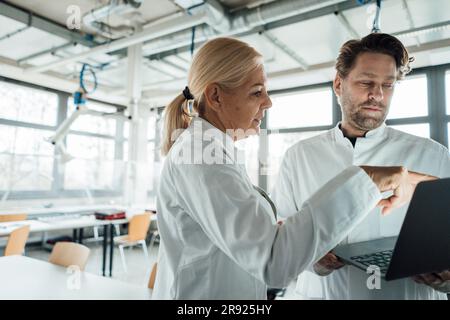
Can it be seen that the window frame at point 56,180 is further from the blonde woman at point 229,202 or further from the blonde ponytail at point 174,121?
the blonde woman at point 229,202

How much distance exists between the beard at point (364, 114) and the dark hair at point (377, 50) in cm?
12

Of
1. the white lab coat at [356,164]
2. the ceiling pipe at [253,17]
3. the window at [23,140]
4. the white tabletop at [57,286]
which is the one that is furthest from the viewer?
the window at [23,140]

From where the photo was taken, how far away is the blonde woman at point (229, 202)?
60cm

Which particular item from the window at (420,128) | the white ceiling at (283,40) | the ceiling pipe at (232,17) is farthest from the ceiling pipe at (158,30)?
the window at (420,128)

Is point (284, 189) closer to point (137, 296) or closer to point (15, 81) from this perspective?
point (137, 296)

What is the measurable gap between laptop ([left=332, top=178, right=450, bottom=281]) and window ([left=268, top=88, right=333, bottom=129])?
4610 millimetres

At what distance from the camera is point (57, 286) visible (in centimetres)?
168

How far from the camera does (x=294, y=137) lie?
5449mm

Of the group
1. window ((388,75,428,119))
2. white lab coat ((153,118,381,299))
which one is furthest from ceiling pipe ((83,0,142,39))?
window ((388,75,428,119))

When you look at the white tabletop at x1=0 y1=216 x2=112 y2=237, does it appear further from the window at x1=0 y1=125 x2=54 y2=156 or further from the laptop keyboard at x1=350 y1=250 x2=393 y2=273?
the laptop keyboard at x1=350 y1=250 x2=393 y2=273

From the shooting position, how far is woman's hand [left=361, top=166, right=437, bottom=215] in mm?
654

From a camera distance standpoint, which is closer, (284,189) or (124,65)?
(284,189)
